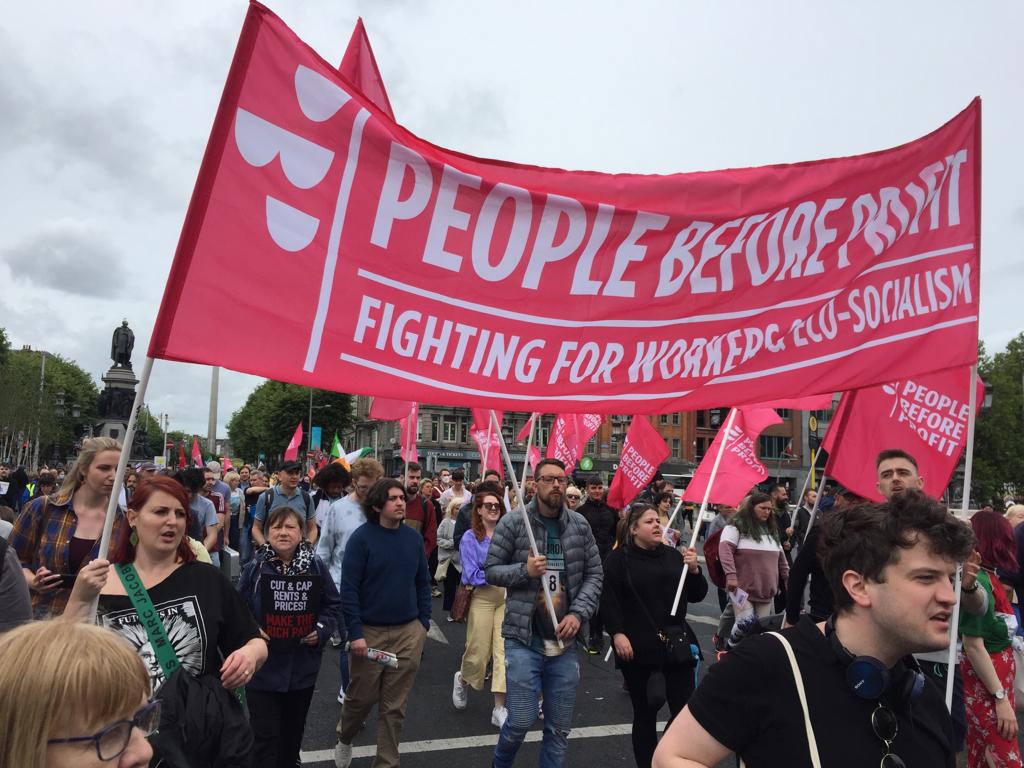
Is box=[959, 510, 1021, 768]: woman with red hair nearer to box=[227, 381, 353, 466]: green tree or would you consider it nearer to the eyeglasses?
the eyeglasses

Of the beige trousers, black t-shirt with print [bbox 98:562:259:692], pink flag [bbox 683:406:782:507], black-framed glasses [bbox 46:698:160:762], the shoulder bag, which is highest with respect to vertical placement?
pink flag [bbox 683:406:782:507]

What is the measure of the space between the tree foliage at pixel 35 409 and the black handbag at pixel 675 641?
171ft

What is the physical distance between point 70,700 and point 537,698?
3.47 m

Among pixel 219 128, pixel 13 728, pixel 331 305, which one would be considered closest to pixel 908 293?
pixel 331 305

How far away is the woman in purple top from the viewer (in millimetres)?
6312

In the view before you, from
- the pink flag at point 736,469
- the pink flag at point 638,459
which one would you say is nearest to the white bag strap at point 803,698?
the pink flag at point 736,469

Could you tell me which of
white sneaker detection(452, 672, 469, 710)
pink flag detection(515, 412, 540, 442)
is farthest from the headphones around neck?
white sneaker detection(452, 672, 469, 710)

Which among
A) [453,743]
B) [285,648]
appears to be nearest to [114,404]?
[453,743]

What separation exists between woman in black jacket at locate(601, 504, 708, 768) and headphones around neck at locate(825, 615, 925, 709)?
2766mm

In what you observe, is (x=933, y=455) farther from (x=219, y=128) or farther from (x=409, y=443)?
(x=409, y=443)

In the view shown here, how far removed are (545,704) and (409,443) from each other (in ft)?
31.3

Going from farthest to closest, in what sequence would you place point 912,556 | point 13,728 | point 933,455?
1. point 933,455
2. point 912,556
3. point 13,728

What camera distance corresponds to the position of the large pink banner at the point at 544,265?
3057 millimetres

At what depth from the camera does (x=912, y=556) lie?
6.47ft
